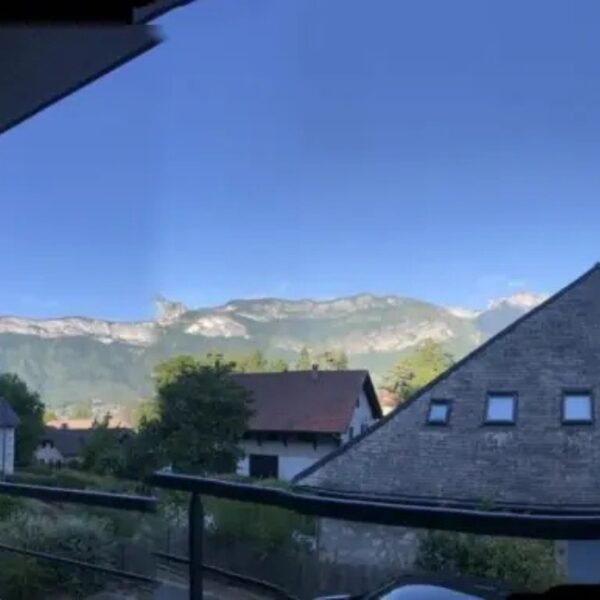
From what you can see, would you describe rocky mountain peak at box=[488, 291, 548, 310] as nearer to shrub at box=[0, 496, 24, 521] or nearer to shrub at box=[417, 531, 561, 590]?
shrub at box=[0, 496, 24, 521]

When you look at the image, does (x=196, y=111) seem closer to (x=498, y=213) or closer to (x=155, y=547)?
(x=498, y=213)

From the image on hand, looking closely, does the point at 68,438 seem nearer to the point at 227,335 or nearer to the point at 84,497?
the point at 227,335

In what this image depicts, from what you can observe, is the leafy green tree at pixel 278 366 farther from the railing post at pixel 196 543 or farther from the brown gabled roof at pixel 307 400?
the railing post at pixel 196 543

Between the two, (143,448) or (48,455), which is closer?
(48,455)

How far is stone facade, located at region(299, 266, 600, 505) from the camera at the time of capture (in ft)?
14.1

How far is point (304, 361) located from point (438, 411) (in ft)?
3.10

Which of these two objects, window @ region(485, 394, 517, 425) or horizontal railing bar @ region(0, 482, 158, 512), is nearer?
horizontal railing bar @ region(0, 482, 158, 512)

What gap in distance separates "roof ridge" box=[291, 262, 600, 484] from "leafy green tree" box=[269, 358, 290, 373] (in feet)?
2.06

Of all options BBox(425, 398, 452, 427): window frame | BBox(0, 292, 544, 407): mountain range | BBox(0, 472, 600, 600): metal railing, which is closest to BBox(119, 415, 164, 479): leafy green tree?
BBox(0, 292, 544, 407): mountain range

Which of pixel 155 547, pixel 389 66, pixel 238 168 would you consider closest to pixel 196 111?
pixel 238 168

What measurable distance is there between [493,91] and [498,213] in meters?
0.96

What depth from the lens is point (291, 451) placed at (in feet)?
14.3

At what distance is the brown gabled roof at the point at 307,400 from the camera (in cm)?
439

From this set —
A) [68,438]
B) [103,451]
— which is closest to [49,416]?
[68,438]
